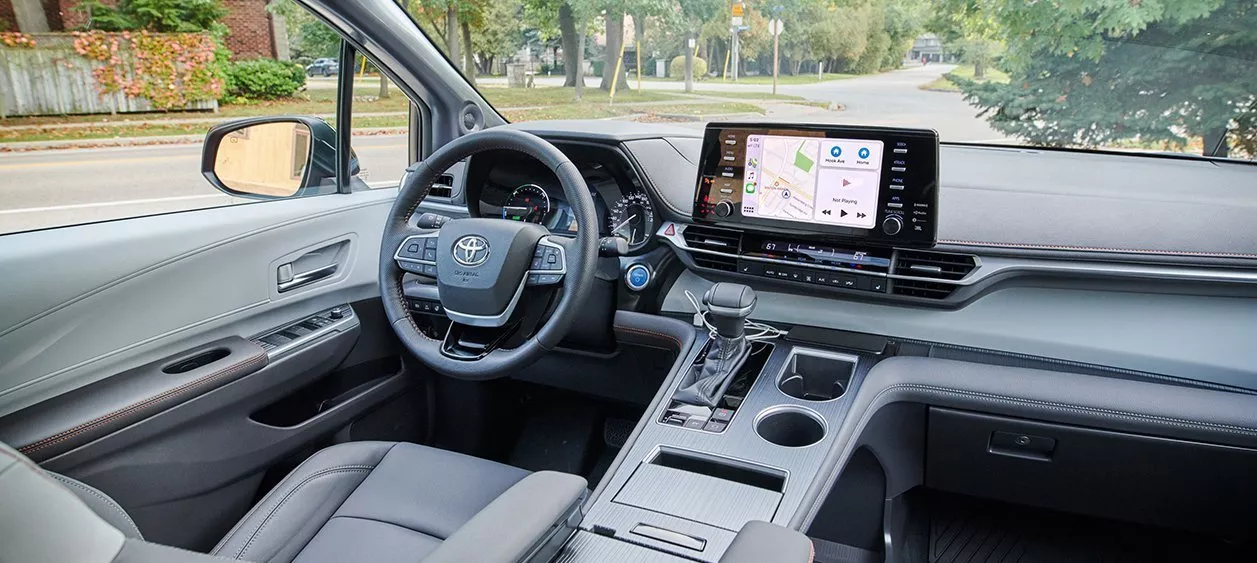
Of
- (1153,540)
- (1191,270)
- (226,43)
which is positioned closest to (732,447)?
(1191,270)

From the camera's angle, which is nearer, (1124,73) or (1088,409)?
(1088,409)

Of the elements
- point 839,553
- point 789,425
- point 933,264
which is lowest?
point 839,553

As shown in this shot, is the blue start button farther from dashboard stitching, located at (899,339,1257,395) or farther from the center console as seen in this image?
dashboard stitching, located at (899,339,1257,395)

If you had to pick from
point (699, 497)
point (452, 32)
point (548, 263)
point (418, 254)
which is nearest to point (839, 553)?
point (699, 497)

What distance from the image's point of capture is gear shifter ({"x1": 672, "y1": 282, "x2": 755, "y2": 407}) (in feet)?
6.53

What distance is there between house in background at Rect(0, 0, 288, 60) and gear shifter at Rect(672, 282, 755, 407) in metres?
1.41

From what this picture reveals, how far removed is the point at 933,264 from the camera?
203 centimetres

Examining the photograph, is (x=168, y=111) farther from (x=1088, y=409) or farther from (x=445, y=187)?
(x=1088, y=409)

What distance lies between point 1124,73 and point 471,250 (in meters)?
1.91

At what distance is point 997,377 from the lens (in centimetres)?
196

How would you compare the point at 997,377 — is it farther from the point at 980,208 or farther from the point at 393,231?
the point at 393,231

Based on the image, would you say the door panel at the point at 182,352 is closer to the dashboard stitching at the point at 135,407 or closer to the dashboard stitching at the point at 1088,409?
the dashboard stitching at the point at 135,407

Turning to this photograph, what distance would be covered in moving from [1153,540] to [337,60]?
8.82 feet

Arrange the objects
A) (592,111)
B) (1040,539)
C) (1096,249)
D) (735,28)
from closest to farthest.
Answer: (1096,249), (1040,539), (735,28), (592,111)
